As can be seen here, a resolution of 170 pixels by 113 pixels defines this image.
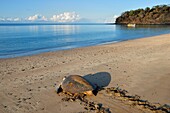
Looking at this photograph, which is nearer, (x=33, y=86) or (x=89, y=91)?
(x=89, y=91)

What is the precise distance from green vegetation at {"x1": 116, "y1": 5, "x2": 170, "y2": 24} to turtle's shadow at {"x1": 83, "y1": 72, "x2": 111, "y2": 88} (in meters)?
153

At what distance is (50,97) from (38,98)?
0.42 meters

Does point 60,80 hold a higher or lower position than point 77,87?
lower

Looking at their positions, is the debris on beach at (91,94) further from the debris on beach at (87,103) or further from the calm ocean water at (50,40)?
the calm ocean water at (50,40)

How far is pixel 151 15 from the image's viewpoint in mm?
159875

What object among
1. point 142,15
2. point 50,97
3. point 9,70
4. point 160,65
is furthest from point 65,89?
point 142,15

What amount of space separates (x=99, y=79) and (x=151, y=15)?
161 meters

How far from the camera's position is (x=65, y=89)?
7.77m

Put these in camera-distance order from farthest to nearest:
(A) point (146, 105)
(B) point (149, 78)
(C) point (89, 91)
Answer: (B) point (149, 78) → (C) point (89, 91) → (A) point (146, 105)

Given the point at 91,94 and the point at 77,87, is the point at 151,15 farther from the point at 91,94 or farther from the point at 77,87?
the point at 77,87

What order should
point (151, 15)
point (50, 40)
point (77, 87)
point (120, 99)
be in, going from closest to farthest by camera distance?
1. point (120, 99)
2. point (77, 87)
3. point (50, 40)
4. point (151, 15)

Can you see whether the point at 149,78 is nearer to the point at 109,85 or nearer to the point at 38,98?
the point at 109,85

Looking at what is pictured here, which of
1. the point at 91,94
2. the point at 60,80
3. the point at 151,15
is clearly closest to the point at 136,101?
the point at 91,94

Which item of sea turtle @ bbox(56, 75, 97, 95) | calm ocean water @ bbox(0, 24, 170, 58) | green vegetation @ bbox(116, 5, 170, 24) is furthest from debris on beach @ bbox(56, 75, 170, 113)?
green vegetation @ bbox(116, 5, 170, 24)
